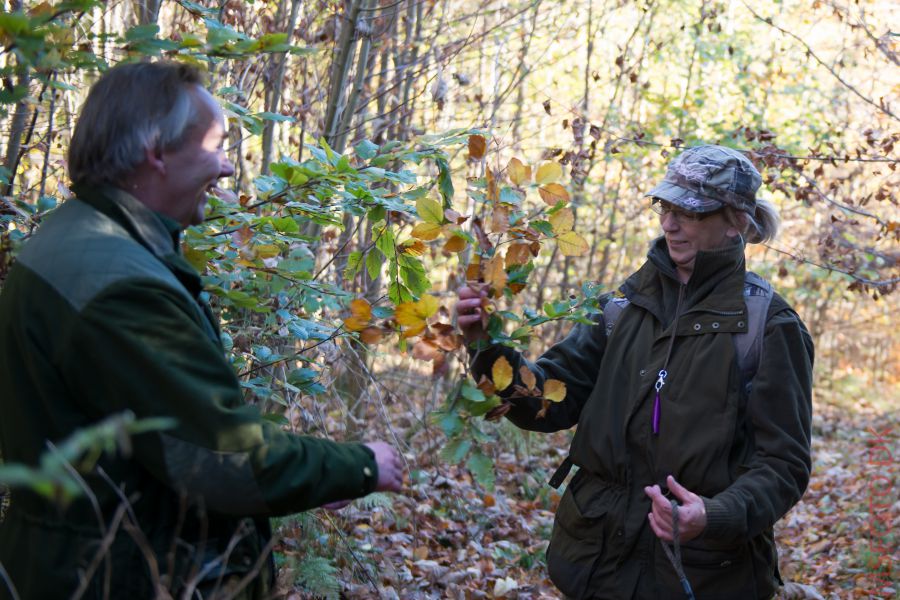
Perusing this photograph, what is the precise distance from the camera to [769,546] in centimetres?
306

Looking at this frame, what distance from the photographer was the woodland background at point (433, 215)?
2.74 meters

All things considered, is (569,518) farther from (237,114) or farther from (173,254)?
(237,114)

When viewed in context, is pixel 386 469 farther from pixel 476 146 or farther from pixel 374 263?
pixel 374 263

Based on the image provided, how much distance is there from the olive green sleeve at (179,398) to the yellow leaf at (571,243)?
121cm

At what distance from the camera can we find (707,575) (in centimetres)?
290

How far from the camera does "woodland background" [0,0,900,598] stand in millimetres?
2742

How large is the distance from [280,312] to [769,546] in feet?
6.44

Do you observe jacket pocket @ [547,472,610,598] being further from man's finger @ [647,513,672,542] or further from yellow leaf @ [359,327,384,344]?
yellow leaf @ [359,327,384,344]

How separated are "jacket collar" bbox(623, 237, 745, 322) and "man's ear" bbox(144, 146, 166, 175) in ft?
5.87

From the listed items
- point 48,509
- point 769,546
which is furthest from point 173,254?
point 769,546

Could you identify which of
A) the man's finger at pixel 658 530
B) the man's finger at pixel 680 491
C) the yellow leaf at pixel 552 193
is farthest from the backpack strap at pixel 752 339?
the yellow leaf at pixel 552 193

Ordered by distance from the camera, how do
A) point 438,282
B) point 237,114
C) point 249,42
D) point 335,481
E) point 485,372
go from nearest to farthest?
1. point 335,481
2. point 249,42
3. point 485,372
4. point 237,114
5. point 438,282

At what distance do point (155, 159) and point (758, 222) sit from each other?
2.19 meters

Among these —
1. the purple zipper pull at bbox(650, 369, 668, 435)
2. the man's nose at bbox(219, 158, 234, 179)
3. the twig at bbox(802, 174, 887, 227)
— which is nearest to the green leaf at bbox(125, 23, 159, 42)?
the man's nose at bbox(219, 158, 234, 179)
